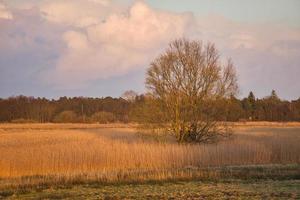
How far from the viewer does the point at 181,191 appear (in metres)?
13.9

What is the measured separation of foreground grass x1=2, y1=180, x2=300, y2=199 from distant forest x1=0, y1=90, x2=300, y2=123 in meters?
68.2

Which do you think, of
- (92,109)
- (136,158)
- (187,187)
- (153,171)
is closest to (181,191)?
(187,187)

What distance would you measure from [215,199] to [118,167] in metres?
11.4

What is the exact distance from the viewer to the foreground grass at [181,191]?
12875 millimetres

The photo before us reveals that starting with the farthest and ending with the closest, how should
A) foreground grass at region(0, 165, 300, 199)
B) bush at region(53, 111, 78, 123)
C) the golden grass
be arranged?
bush at region(53, 111, 78, 123) → the golden grass → foreground grass at region(0, 165, 300, 199)

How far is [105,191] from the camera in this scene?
14.3 meters

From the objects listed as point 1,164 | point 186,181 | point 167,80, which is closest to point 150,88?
point 167,80

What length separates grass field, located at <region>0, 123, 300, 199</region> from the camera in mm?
14094

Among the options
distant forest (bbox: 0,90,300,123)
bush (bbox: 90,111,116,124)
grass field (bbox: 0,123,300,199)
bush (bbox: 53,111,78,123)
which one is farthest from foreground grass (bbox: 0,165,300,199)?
bush (bbox: 90,111,116,124)

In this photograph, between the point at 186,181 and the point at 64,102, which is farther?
the point at 64,102

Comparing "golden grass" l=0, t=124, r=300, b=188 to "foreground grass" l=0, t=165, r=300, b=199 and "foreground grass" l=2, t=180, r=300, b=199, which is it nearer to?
"foreground grass" l=0, t=165, r=300, b=199

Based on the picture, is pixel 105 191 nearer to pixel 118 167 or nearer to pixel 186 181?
pixel 186 181

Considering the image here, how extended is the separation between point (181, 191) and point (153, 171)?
6244mm

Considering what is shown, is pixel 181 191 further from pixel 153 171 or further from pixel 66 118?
pixel 66 118
